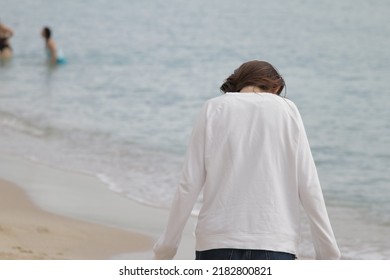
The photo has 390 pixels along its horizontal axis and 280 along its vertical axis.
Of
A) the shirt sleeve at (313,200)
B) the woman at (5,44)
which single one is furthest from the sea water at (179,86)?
the shirt sleeve at (313,200)

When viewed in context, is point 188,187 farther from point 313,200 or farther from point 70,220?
point 70,220

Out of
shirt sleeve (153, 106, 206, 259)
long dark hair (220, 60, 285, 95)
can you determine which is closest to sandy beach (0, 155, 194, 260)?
shirt sleeve (153, 106, 206, 259)

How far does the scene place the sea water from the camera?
9352 mm

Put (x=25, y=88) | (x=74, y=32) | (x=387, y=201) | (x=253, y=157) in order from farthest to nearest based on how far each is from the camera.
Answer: (x=74, y=32), (x=25, y=88), (x=387, y=201), (x=253, y=157)

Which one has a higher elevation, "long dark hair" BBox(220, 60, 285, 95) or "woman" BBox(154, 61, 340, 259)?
"long dark hair" BBox(220, 60, 285, 95)

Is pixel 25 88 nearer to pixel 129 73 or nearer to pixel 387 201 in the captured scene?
pixel 129 73

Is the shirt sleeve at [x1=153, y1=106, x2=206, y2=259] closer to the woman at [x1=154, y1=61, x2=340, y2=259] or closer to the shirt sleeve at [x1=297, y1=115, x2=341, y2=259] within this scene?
the woman at [x1=154, y1=61, x2=340, y2=259]

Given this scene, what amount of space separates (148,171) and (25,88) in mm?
7217

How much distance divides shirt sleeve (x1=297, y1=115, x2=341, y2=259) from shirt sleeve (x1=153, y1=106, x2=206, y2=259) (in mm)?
309

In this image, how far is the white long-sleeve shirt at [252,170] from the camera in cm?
299

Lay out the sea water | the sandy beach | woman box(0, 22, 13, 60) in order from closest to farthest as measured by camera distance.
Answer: the sandy beach → the sea water → woman box(0, 22, 13, 60)

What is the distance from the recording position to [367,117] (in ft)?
49.1

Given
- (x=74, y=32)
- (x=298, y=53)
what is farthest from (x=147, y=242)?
(x=74, y=32)

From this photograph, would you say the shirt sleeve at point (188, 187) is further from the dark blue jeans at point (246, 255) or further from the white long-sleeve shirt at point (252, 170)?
the dark blue jeans at point (246, 255)
